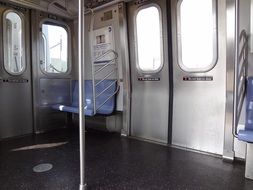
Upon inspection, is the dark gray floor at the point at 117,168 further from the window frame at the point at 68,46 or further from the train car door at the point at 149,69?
the window frame at the point at 68,46

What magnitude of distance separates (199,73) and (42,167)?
7.42 feet

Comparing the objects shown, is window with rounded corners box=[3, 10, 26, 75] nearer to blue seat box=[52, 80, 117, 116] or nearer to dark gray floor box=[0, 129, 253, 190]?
blue seat box=[52, 80, 117, 116]

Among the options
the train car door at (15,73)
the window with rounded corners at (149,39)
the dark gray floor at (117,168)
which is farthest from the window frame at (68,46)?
the window with rounded corners at (149,39)

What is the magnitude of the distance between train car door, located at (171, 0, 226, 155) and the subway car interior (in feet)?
0.04

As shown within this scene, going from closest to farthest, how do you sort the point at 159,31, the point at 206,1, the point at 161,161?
the point at 161,161 → the point at 206,1 → the point at 159,31

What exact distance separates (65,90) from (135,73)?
1.66 m

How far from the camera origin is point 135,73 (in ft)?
11.8

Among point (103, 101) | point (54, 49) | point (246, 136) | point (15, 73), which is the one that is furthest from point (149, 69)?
point (15, 73)

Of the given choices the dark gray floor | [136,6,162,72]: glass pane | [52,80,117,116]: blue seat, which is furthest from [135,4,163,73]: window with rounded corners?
the dark gray floor

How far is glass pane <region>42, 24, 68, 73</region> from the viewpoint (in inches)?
159

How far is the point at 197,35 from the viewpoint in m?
2.87

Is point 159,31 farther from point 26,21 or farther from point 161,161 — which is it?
point 26,21

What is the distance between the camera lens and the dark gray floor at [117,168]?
1.94 m

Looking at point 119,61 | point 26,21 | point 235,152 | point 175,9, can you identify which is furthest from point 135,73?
point 26,21
